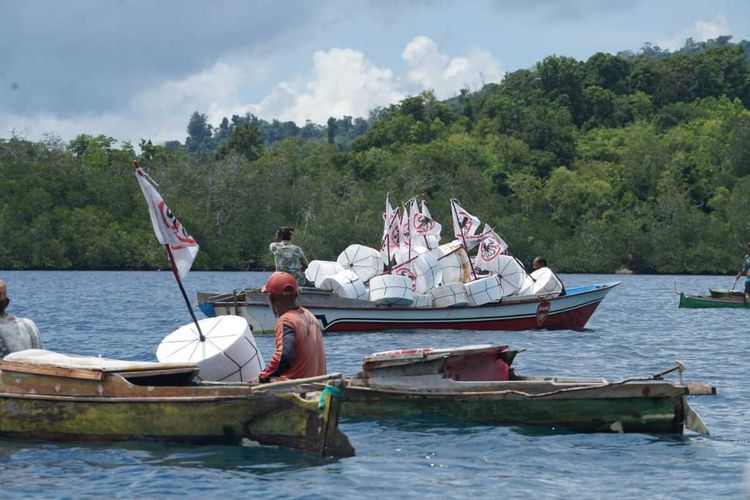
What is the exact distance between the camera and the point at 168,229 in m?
14.6

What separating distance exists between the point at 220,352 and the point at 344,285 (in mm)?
13767

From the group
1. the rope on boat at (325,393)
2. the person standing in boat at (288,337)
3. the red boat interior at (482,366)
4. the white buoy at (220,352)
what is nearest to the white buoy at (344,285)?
the red boat interior at (482,366)

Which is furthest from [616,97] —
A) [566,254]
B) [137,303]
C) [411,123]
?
[137,303]

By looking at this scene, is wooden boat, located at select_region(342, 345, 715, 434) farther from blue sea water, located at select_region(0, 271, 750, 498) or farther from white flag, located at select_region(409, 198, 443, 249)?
white flag, located at select_region(409, 198, 443, 249)

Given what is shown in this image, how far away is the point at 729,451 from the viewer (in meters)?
14.1

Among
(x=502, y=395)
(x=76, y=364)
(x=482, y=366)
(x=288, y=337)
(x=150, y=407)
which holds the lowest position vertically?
(x=502, y=395)

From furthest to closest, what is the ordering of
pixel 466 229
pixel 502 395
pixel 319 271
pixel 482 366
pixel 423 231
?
pixel 466 229, pixel 423 231, pixel 319 271, pixel 482 366, pixel 502 395

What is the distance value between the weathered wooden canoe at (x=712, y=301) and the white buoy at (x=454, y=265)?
577 inches

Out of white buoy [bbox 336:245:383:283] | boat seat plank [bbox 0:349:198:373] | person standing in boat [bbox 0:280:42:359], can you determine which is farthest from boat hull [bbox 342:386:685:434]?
white buoy [bbox 336:245:383:283]

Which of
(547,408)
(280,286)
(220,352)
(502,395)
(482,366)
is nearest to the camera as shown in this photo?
(280,286)

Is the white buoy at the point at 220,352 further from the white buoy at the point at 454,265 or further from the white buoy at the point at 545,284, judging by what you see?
the white buoy at the point at 545,284

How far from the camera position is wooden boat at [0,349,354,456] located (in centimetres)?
1285

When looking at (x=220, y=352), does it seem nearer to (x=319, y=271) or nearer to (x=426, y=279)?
(x=319, y=271)

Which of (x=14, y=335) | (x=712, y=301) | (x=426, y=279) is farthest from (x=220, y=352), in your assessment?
(x=712, y=301)
